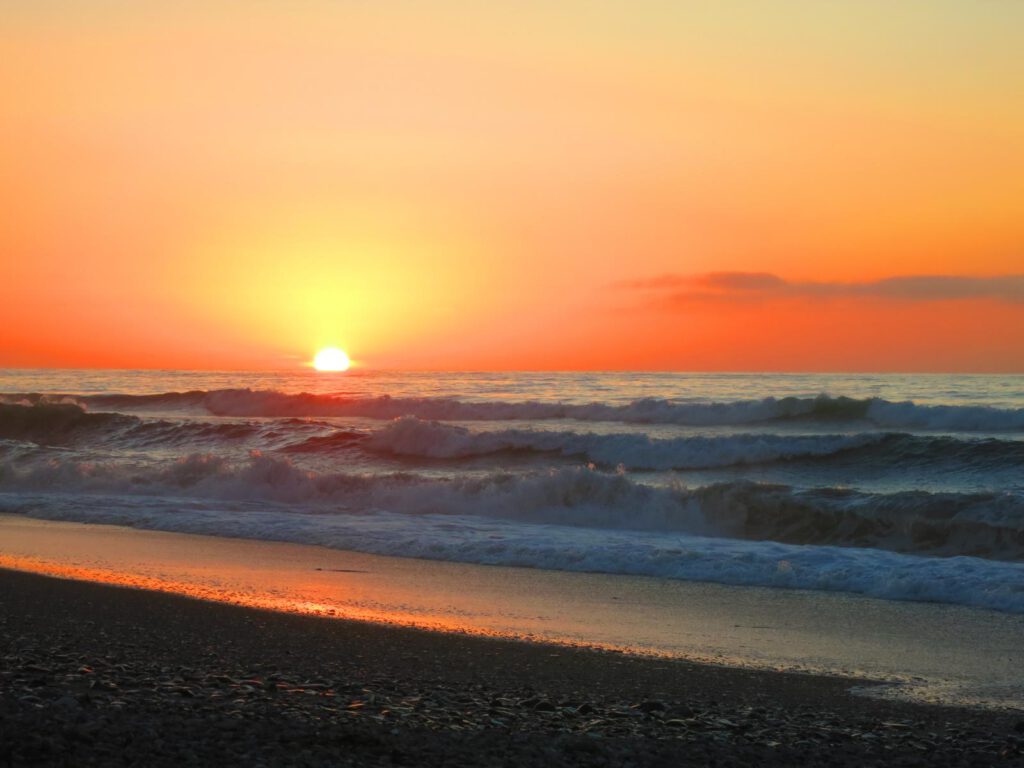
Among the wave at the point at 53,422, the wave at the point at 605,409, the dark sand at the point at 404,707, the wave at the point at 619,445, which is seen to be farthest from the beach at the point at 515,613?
the wave at the point at 53,422

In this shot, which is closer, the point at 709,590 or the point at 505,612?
the point at 505,612

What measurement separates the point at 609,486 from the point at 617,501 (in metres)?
0.33

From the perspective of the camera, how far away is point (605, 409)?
37.8m

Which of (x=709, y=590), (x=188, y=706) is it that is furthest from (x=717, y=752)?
(x=709, y=590)

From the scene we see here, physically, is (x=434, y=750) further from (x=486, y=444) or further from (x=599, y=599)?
(x=486, y=444)

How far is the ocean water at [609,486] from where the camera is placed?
1166 centimetres

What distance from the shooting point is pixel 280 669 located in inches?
251

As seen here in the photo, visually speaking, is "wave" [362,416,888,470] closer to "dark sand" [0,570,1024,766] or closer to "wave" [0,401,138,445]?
"wave" [0,401,138,445]

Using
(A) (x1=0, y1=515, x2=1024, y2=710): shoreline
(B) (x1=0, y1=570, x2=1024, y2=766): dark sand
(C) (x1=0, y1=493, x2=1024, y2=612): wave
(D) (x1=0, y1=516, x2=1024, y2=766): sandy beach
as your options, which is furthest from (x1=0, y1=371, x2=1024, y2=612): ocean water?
(B) (x1=0, y1=570, x2=1024, y2=766): dark sand

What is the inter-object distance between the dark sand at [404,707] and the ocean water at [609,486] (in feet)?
13.9

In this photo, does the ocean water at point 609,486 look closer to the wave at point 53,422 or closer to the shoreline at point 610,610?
the wave at point 53,422

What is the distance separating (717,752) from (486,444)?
864 inches

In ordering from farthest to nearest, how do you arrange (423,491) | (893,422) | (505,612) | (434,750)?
(893,422)
(423,491)
(505,612)
(434,750)

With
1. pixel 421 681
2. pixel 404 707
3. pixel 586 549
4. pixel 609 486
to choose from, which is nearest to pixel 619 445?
pixel 609 486
